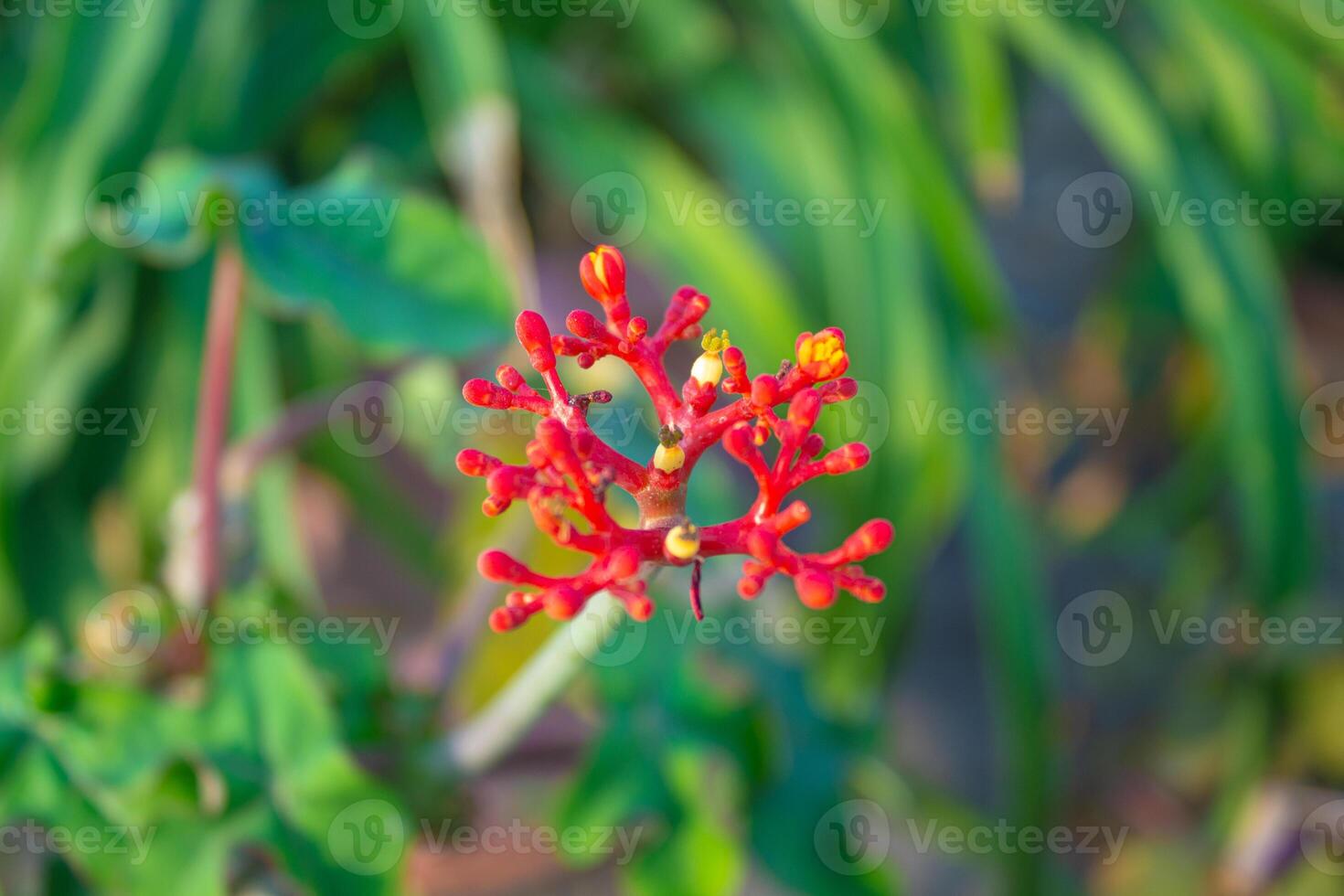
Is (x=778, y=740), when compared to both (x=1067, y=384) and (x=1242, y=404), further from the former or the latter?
(x=1067, y=384)

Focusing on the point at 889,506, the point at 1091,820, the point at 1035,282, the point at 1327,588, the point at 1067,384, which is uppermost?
the point at 1035,282

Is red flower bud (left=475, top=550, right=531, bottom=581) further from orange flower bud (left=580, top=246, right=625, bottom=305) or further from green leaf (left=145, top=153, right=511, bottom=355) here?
green leaf (left=145, top=153, right=511, bottom=355)

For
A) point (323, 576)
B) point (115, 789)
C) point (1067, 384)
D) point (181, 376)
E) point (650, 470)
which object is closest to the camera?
point (650, 470)

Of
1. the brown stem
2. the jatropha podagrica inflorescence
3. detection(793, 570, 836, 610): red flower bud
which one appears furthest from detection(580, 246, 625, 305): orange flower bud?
the brown stem

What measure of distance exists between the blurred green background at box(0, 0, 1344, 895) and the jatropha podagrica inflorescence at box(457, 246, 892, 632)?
0.65ft

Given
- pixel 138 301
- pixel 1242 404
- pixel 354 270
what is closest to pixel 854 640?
pixel 1242 404

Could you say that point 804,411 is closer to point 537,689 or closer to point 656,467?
point 656,467

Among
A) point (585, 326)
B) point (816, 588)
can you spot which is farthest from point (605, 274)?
point (816, 588)

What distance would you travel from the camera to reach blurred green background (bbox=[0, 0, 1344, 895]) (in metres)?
0.52

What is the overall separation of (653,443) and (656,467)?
10.9 inches

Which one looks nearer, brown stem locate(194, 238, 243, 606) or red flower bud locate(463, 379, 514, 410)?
red flower bud locate(463, 379, 514, 410)

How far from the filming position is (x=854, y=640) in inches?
36.7

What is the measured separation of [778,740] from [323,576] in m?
0.66

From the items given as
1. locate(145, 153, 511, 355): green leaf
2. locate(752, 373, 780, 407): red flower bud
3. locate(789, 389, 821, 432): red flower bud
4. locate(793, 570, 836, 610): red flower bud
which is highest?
locate(145, 153, 511, 355): green leaf
